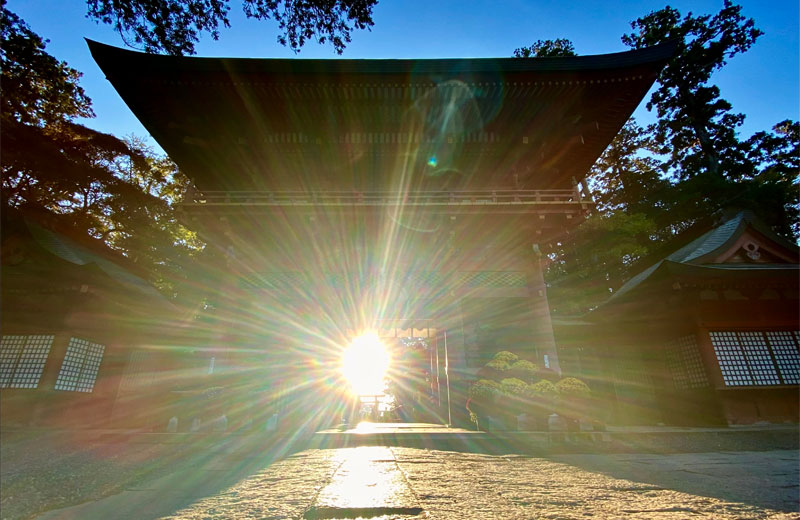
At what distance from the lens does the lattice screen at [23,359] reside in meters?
7.26

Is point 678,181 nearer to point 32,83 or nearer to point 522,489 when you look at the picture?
point 522,489

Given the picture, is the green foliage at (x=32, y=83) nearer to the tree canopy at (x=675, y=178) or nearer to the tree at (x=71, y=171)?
the tree at (x=71, y=171)

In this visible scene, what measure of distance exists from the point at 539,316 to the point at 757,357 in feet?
14.1

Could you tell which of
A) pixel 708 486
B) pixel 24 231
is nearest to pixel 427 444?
pixel 708 486

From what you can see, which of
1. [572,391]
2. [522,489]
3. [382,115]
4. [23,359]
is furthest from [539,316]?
[23,359]

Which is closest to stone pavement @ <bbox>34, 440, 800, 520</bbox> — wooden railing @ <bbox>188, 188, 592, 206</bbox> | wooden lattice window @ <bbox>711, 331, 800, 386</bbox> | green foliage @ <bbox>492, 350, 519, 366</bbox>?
green foliage @ <bbox>492, 350, 519, 366</bbox>

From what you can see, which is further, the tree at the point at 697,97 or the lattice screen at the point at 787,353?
the tree at the point at 697,97

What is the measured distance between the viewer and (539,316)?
28.0ft

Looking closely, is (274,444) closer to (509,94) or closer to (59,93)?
(509,94)

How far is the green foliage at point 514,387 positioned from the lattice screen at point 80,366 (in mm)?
8919

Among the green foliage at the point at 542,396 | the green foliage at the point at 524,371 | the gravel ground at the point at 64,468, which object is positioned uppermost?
the green foliage at the point at 524,371

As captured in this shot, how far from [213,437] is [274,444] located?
89cm

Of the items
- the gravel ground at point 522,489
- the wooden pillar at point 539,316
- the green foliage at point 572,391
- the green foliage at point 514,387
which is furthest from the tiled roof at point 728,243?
the gravel ground at point 522,489

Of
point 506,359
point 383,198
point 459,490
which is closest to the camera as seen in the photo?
point 459,490
